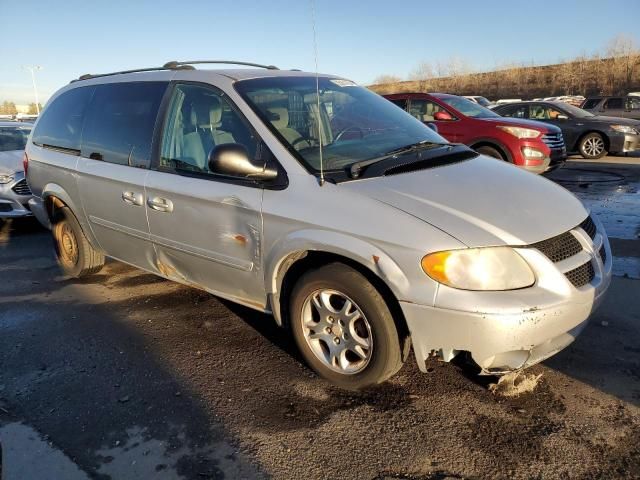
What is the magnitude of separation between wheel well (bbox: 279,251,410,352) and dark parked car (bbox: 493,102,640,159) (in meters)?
12.1

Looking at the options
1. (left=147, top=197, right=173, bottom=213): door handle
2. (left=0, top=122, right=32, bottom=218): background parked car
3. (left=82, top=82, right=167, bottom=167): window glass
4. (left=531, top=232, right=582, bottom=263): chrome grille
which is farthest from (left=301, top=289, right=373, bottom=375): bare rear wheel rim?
(left=0, top=122, right=32, bottom=218): background parked car

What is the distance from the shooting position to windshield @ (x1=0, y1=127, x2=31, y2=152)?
8172 mm

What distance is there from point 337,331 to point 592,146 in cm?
1259

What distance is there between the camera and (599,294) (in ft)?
9.00

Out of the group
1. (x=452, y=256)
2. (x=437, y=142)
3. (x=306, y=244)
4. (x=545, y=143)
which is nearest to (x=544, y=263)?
(x=452, y=256)

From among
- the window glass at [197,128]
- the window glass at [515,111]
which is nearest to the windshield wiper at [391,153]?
the window glass at [197,128]

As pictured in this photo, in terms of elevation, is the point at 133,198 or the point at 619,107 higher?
the point at 619,107

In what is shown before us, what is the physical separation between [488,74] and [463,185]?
61.4 m

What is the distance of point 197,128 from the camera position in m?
3.65

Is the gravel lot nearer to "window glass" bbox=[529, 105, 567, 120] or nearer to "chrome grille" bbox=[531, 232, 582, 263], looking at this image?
"chrome grille" bbox=[531, 232, 582, 263]

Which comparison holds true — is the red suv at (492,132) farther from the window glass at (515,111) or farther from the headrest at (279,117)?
the headrest at (279,117)

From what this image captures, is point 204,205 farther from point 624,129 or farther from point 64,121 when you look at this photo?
point 624,129

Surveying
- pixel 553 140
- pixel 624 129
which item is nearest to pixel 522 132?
pixel 553 140

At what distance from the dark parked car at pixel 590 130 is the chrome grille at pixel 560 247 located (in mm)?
11707
